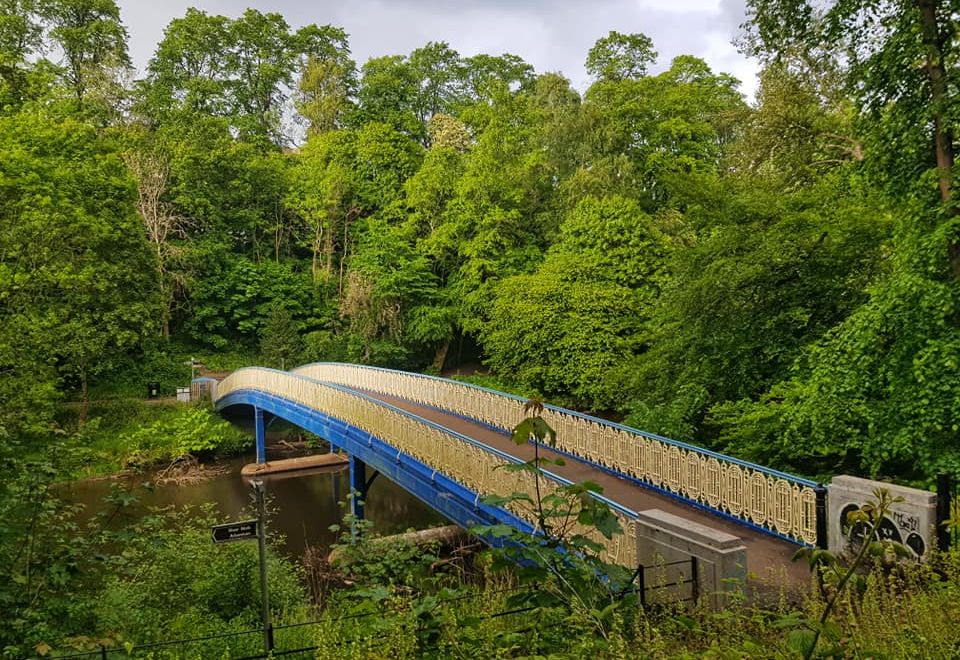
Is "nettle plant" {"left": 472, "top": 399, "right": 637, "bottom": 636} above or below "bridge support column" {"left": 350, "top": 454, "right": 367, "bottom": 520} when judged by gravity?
above

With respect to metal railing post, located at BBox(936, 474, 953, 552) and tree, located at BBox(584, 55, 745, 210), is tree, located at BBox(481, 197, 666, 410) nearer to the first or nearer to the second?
tree, located at BBox(584, 55, 745, 210)

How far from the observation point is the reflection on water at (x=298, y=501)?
18.3 metres

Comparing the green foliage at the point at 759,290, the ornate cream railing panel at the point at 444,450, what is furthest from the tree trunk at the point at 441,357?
the green foliage at the point at 759,290

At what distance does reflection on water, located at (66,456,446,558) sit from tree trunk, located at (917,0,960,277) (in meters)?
14.1

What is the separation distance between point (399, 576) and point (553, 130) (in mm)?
24731

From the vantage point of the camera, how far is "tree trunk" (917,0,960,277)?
8.26 m

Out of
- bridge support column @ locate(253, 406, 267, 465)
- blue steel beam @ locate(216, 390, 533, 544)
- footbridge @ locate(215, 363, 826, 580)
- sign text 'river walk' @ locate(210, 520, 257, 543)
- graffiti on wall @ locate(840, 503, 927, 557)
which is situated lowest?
bridge support column @ locate(253, 406, 267, 465)

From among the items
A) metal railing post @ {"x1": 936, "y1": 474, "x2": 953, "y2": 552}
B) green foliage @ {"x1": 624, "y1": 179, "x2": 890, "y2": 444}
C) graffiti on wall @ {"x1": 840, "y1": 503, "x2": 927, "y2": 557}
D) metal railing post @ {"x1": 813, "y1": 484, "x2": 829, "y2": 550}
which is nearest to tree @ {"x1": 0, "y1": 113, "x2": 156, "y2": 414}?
green foliage @ {"x1": 624, "y1": 179, "x2": 890, "y2": 444}

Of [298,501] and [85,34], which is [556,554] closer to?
[298,501]

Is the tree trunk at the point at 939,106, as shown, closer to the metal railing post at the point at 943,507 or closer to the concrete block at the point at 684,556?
the metal railing post at the point at 943,507

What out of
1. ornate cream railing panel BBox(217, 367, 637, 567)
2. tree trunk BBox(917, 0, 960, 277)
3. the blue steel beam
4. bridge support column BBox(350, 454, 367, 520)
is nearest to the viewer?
ornate cream railing panel BBox(217, 367, 637, 567)

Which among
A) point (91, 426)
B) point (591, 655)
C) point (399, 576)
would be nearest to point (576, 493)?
point (591, 655)

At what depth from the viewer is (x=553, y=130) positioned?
2788 cm

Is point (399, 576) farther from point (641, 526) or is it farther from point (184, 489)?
point (184, 489)
